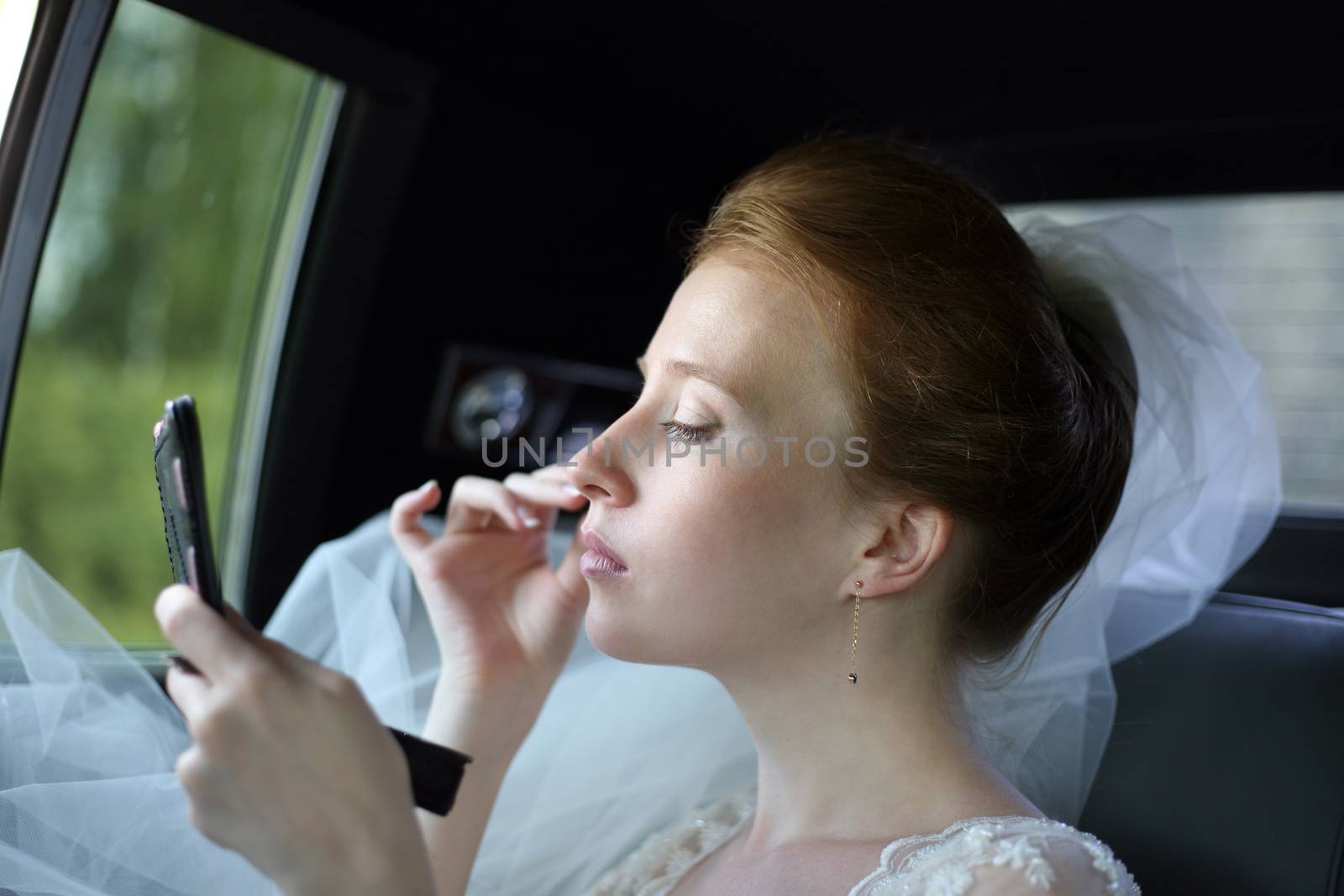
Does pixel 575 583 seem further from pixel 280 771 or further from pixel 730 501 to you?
pixel 280 771

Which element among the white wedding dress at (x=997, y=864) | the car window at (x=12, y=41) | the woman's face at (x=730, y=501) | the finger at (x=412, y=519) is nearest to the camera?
the white wedding dress at (x=997, y=864)

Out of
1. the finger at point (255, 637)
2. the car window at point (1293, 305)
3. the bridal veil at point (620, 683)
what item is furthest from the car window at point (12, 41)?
the car window at point (1293, 305)

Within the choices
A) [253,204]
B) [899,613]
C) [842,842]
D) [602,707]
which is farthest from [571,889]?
[253,204]

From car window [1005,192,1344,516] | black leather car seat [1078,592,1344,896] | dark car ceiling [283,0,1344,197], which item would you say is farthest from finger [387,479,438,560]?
car window [1005,192,1344,516]

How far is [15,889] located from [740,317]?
0.91m

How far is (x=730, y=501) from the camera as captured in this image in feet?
3.62

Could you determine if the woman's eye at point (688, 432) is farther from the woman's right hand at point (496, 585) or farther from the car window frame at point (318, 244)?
the car window frame at point (318, 244)

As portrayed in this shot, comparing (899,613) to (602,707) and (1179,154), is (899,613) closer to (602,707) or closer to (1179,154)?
(602,707)

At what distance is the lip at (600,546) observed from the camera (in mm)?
1142

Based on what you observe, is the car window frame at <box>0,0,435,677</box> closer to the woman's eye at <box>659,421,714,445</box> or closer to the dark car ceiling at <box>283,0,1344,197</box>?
the dark car ceiling at <box>283,0,1344,197</box>

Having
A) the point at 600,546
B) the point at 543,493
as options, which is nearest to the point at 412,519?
the point at 543,493

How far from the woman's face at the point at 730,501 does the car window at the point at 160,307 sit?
0.98 meters

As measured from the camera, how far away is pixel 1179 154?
184 centimetres

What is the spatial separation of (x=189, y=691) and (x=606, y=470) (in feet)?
1.65
